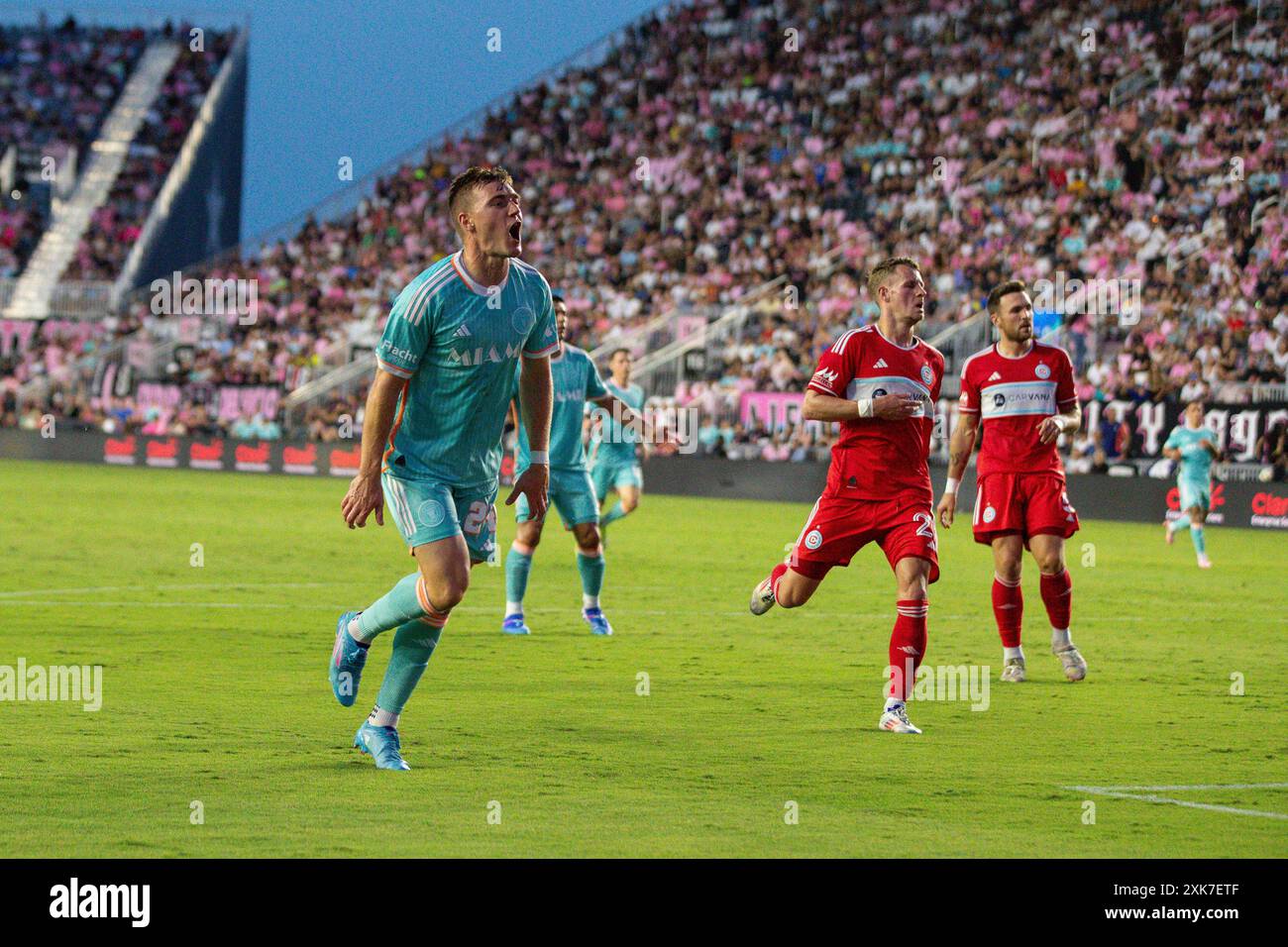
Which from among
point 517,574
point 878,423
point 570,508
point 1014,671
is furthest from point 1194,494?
point 878,423

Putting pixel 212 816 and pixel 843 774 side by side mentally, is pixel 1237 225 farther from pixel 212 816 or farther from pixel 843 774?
pixel 212 816

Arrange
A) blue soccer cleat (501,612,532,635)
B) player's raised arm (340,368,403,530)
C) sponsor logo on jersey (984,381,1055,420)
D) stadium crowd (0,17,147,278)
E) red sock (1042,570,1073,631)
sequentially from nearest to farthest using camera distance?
1. player's raised arm (340,368,403,530)
2. red sock (1042,570,1073,631)
3. sponsor logo on jersey (984,381,1055,420)
4. blue soccer cleat (501,612,532,635)
5. stadium crowd (0,17,147,278)

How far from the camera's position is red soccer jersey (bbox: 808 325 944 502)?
1012cm

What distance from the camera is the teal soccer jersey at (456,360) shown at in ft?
26.7

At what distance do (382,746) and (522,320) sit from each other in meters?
1.94

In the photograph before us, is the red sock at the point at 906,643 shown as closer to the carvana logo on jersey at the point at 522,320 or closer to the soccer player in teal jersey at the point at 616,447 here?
the carvana logo on jersey at the point at 522,320

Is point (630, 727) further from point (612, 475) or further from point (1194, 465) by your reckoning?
point (1194, 465)

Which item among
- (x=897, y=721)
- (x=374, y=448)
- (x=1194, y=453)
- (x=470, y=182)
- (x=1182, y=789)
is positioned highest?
(x=470, y=182)

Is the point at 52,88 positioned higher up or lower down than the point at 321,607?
higher up

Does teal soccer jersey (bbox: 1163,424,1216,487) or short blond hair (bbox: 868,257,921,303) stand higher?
short blond hair (bbox: 868,257,921,303)

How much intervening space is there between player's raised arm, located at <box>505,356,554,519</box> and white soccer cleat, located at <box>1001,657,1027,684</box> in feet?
14.2

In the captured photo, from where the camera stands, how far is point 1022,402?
1228 cm

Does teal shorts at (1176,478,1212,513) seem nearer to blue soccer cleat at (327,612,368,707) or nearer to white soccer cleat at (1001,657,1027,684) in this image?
white soccer cleat at (1001,657,1027,684)

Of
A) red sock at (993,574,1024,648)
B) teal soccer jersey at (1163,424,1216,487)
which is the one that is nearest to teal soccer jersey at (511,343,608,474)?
red sock at (993,574,1024,648)
